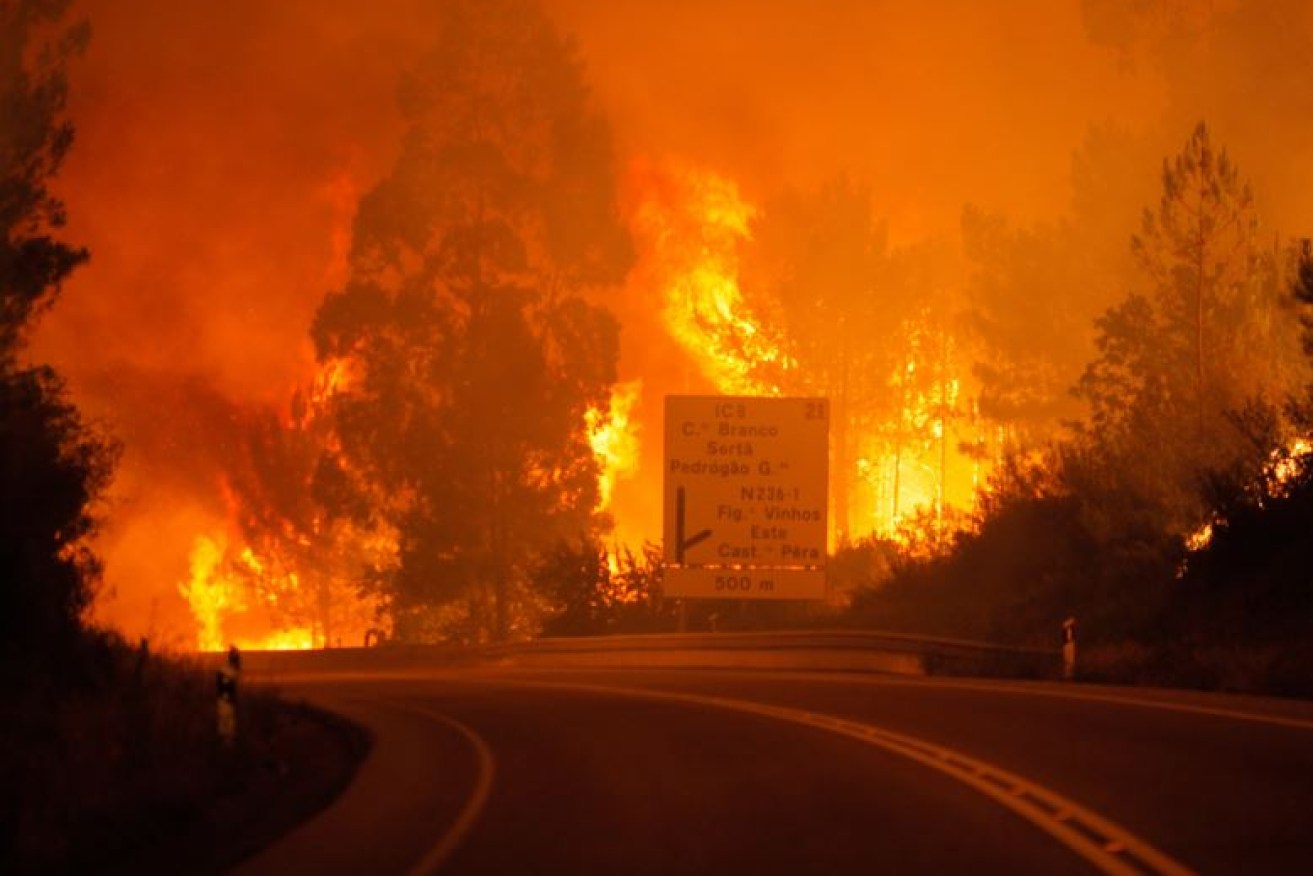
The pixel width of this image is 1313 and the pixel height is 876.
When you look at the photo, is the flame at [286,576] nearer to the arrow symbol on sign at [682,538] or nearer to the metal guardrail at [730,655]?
the metal guardrail at [730,655]

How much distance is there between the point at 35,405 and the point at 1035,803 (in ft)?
54.0

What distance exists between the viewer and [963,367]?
216ft

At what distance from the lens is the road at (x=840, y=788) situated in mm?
10094

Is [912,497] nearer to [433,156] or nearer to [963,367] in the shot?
[963,367]

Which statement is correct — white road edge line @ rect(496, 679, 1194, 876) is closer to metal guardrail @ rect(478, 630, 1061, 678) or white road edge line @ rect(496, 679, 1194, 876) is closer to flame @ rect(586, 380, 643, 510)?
metal guardrail @ rect(478, 630, 1061, 678)

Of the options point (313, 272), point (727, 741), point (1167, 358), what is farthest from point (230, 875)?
point (313, 272)

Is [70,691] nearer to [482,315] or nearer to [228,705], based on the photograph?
[228,705]

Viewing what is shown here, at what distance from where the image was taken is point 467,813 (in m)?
12.4

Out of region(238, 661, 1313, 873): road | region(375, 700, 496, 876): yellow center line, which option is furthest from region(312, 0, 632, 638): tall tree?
region(375, 700, 496, 876): yellow center line

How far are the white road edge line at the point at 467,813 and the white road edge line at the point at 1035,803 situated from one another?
3.63 metres

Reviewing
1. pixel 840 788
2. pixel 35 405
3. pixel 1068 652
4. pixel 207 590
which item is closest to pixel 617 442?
pixel 207 590

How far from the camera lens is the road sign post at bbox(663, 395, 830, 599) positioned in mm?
36812

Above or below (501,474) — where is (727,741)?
below

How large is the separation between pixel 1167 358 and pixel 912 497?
26.9 metres
